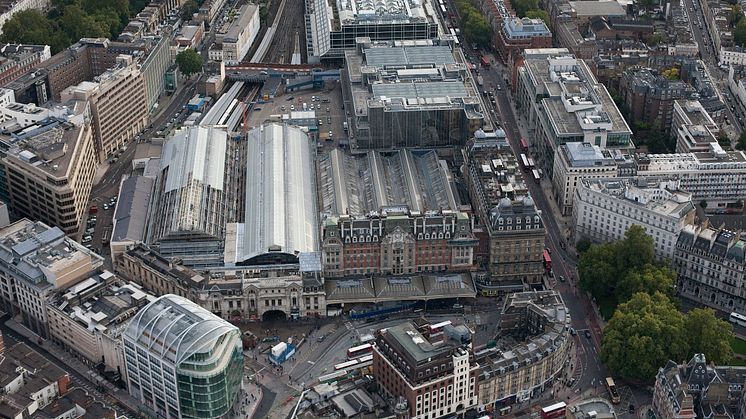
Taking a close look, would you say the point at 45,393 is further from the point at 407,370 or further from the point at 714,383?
the point at 714,383

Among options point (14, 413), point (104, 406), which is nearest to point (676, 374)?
point (104, 406)

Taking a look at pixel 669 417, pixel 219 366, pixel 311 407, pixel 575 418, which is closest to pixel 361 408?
pixel 311 407

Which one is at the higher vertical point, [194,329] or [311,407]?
[194,329]

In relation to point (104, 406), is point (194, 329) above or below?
above

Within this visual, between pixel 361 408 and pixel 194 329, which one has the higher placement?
pixel 194 329

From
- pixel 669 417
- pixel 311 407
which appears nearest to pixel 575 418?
pixel 669 417

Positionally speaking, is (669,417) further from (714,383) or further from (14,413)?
(14,413)

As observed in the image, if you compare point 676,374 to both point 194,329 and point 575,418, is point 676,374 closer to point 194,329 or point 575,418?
point 575,418
